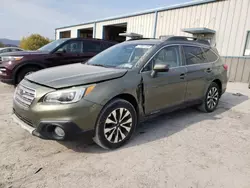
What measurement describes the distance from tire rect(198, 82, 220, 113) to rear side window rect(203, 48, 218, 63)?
1.88 feet

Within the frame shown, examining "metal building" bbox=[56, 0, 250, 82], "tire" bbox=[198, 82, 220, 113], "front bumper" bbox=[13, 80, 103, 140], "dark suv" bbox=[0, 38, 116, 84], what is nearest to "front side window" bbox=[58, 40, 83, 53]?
"dark suv" bbox=[0, 38, 116, 84]

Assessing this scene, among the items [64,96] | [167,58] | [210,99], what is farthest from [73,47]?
[64,96]

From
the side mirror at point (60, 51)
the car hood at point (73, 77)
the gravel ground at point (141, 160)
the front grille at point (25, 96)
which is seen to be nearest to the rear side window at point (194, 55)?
the gravel ground at point (141, 160)

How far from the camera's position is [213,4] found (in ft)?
32.1

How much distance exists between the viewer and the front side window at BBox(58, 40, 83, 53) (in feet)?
22.3

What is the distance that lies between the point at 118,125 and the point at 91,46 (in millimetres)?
5147

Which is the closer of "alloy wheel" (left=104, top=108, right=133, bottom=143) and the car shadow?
"alloy wheel" (left=104, top=108, right=133, bottom=143)

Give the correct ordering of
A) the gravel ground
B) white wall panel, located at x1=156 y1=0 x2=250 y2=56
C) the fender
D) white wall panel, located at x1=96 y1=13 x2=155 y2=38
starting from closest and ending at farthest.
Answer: the gravel ground
the fender
white wall panel, located at x1=156 y1=0 x2=250 y2=56
white wall panel, located at x1=96 y1=13 x2=155 y2=38

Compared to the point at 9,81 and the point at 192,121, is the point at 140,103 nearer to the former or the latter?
the point at 192,121

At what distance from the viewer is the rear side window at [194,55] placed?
13.2 feet

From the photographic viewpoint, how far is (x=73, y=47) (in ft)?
23.0

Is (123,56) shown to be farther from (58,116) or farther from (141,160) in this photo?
(141,160)

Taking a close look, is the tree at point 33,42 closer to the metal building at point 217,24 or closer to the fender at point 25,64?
the metal building at point 217,24

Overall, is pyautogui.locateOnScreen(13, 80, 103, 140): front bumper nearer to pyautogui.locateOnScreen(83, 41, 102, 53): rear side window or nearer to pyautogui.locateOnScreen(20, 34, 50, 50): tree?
pyautogui.locateOnScreen(83, 41, 102, 53): rear side window
